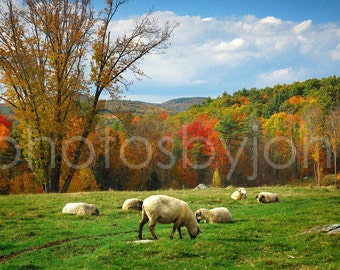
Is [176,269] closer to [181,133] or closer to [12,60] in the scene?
[12,60]

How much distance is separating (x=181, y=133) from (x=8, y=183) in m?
41.7

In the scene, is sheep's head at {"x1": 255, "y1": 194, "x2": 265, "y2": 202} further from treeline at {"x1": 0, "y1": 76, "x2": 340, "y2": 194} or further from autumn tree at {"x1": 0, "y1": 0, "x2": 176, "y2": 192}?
treeline at {"x1": 0, "y1": 76, "x2": 340, "y2": 194}

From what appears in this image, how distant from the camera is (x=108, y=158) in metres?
74.1

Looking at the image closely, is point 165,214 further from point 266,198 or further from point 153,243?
point 266,198

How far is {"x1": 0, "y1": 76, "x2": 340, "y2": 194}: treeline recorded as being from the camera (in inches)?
2877

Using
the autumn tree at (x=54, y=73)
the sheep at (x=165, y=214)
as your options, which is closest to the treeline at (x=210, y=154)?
the autumn tree at (x=54, y=73)

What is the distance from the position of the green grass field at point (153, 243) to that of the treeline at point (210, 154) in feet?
148

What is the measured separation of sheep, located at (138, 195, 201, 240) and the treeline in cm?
5133

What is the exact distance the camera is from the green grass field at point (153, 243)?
506 inches

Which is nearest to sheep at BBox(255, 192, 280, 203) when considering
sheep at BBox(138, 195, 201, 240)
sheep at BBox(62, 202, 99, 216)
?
sheep at BBox(62, 202, 99, 216)

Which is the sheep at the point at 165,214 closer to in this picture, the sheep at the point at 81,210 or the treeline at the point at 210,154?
the sheep at the point at 81,210

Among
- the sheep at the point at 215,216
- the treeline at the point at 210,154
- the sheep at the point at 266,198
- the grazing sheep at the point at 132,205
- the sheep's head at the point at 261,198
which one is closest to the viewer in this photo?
the sheep at the point at 215,216

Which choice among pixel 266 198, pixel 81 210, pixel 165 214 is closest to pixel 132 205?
pixel 81 210

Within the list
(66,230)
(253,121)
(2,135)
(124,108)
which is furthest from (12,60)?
(253,121)
